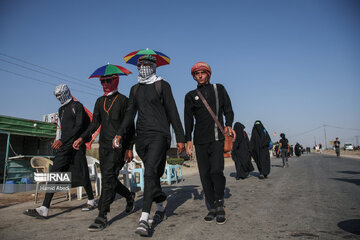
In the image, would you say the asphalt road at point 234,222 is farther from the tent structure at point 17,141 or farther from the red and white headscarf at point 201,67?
the tent structure at point 17,141

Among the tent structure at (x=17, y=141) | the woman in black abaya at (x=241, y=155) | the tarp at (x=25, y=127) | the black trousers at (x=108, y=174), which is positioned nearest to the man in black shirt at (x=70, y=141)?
the black trousers at (x=108, y=174)

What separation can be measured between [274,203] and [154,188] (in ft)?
7.77

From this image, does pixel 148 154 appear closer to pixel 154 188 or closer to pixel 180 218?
pixel 154 188

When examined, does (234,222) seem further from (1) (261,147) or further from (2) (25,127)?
(2) (25,127)

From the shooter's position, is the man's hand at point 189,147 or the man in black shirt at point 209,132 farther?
the man's hand at point 189,147

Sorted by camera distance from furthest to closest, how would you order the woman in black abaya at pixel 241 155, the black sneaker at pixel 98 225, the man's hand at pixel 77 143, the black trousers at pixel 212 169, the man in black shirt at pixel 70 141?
the woman in black abaya at pixel 241 155 < the man in black shirt at pixel 70 141 < the man's hand at pixel 77 143 < the black trousers at pixel 212 169 < the black sneaker at pixel 98 225

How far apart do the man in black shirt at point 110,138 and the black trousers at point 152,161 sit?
384mm

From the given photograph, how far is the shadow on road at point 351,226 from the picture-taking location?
2664mm

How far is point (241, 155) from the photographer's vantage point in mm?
9977

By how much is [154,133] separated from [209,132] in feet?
2.72

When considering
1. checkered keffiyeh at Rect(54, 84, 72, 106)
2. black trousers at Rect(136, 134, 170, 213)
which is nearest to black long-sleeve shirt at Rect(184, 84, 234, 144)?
black trousers at Rect(136, 134, 170, 213)

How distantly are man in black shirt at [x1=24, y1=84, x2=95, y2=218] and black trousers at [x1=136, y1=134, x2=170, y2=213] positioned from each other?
1591mm

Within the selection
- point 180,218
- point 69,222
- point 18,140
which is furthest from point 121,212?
point 18,140

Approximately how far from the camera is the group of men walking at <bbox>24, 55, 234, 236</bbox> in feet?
10.8
